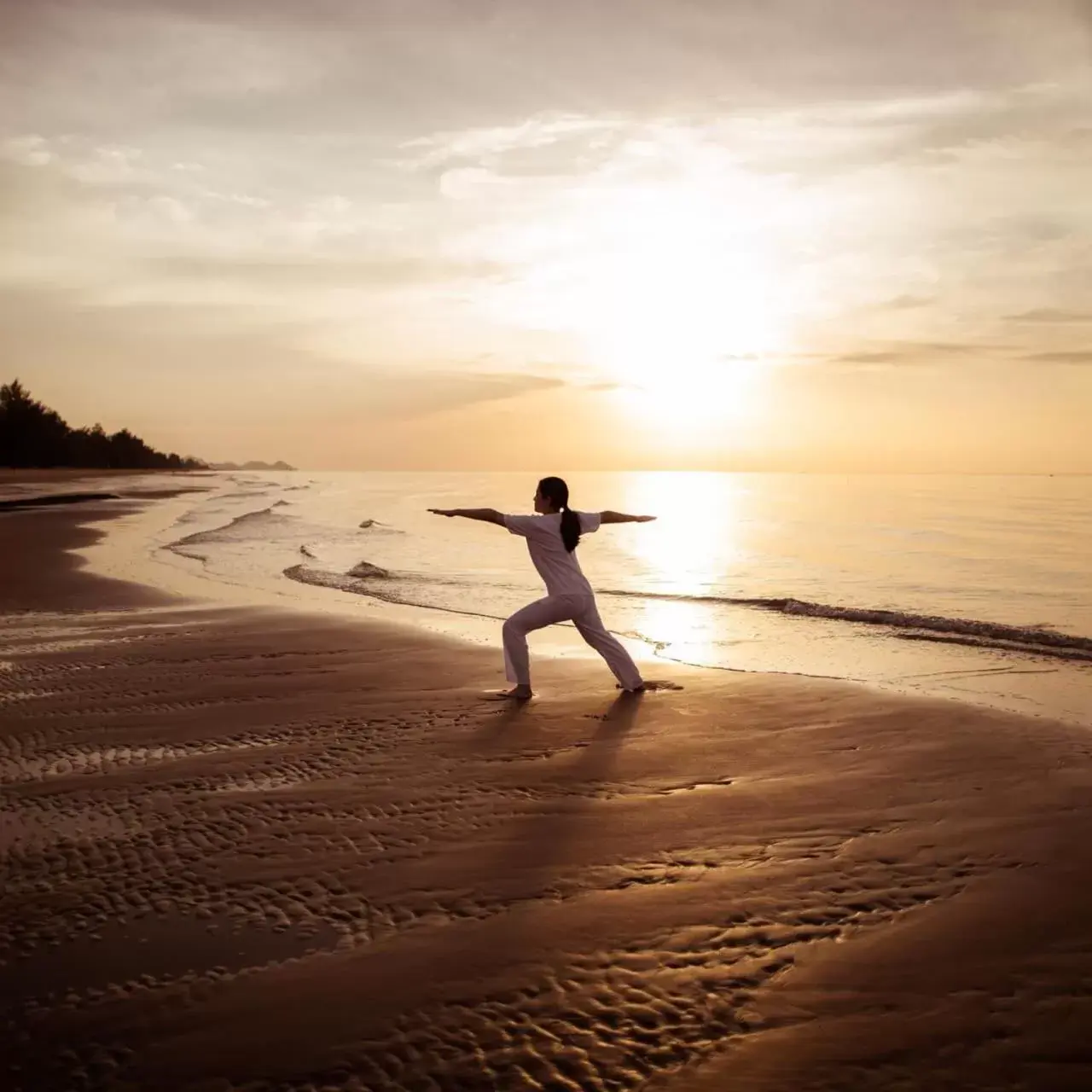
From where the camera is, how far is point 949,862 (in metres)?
4.68

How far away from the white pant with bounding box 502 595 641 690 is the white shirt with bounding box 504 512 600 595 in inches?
4.3

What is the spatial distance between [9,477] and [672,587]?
6809 centimetres

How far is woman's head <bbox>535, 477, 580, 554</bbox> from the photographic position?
848 cm

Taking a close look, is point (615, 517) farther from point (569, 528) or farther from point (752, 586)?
point (752, 586)

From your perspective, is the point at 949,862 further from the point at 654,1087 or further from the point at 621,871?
the point at 654,1087

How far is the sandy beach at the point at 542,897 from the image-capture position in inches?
122

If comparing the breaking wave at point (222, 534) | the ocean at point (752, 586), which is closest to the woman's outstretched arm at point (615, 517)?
the ocean at point (752, 586)

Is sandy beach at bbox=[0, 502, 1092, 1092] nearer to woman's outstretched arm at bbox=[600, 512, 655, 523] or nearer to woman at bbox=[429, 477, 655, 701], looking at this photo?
woman at bbox=[429, 477, 655, 701]

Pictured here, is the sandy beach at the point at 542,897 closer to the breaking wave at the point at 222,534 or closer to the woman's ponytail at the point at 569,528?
the woman's ponytail at the point at 569,528

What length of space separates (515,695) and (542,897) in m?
4.37

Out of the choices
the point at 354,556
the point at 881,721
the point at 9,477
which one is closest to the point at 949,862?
the point at 881,721

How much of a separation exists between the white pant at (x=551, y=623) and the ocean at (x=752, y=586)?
1138mm

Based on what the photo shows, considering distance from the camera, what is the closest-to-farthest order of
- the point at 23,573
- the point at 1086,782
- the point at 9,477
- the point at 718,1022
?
the point at 718,1022 < the point at 1086,782 < the point at 23,573 < the point at 9,477

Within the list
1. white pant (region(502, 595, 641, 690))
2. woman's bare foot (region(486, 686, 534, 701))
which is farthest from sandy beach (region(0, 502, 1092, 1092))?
white pant (region(502, 595, 641, 690))
